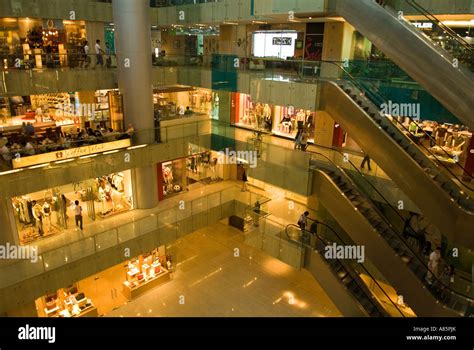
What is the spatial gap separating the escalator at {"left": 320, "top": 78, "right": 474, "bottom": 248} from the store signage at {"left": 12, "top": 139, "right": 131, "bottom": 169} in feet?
31.3

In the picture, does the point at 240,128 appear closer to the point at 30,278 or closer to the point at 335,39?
the point at 335,39

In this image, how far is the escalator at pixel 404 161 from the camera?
10.7 meters

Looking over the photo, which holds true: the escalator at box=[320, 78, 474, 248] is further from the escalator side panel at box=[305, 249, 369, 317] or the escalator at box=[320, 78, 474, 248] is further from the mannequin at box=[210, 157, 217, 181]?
the mannequin at box=[210, 157, 217, 181]

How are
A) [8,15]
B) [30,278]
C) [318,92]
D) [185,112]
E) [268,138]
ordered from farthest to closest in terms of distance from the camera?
[185,112], [268,138], [8,15], [318,92], [30,278]

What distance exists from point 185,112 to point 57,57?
7211mm

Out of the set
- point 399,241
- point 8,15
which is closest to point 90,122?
point 8,15

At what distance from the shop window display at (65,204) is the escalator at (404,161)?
11157mm

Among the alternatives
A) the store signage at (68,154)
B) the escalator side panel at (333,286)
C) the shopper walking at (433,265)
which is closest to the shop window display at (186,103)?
the store signage at (68,154)

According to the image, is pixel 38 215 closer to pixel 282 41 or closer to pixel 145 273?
pixel 145 273

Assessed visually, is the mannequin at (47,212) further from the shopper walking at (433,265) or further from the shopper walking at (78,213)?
the shopper walking at (433,265)

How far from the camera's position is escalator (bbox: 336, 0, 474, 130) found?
9.68 metres

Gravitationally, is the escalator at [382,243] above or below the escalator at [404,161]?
below

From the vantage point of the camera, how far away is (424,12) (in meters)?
12.3

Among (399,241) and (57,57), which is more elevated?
(57,57)
